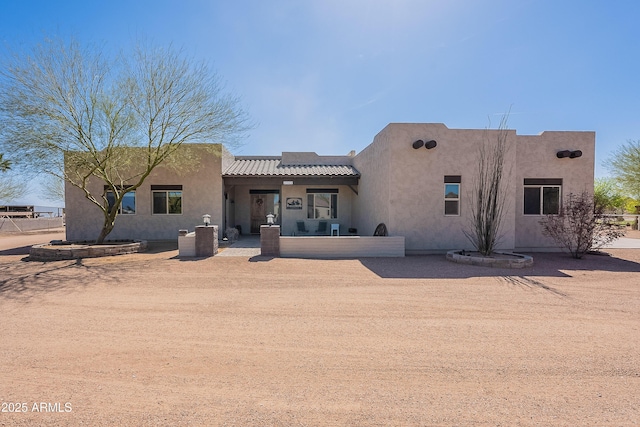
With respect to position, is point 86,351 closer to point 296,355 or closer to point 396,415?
point 296,355

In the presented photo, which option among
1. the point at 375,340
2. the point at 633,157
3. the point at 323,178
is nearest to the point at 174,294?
the point at 375,340

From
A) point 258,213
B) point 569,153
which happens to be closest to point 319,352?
point 569,153

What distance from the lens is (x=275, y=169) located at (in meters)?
15.7

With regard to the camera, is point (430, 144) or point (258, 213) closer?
point (430, 144)

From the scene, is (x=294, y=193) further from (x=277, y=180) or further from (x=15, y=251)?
(x=15, y=251)

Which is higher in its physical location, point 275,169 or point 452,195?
point 275,169

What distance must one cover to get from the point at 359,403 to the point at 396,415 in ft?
1.06

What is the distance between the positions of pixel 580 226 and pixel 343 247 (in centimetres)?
822

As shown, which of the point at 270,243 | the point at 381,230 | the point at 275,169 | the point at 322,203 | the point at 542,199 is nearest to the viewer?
the point at 270,243

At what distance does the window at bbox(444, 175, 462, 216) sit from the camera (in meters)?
10.8

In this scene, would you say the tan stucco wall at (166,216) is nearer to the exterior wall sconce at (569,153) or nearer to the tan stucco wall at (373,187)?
the tan stucco wall at (373,187)

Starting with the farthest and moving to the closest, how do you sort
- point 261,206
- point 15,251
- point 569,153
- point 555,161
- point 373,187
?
point 261,206, point 373,187, point 15,251, point 555,161, point 569,153

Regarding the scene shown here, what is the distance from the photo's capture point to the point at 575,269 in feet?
27.5

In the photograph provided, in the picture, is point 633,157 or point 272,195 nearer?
point 272,195
